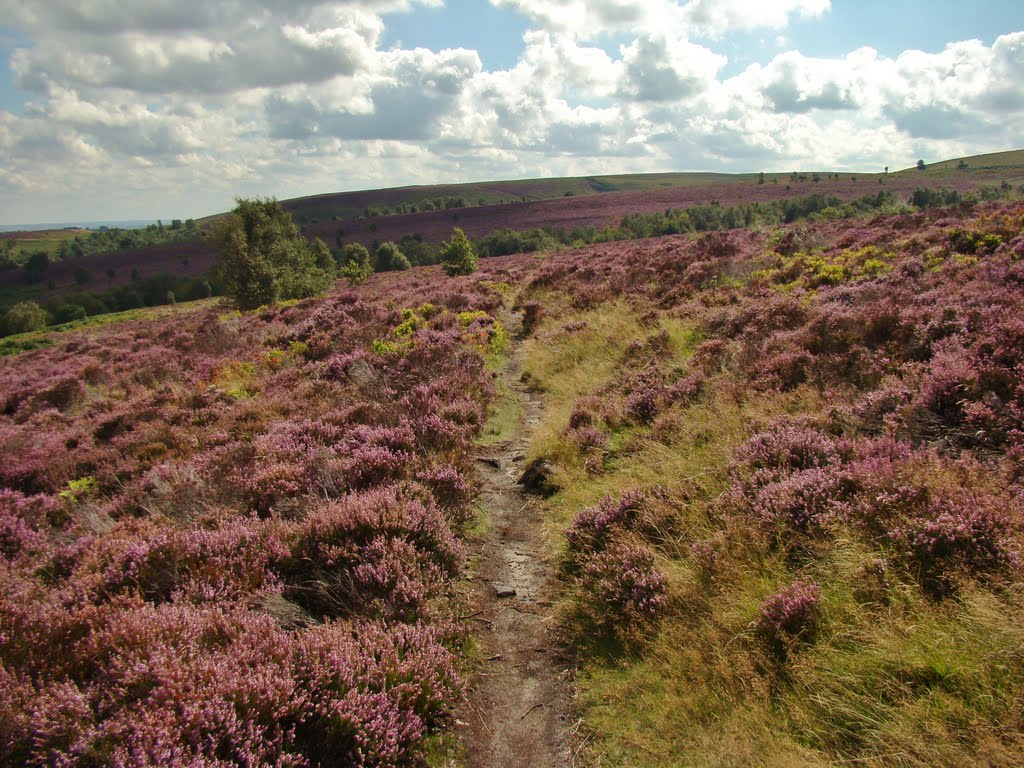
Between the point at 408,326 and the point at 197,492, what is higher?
the point at 408,326

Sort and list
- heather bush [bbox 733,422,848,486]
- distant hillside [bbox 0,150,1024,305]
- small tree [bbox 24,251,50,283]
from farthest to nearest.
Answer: small tree [bbox 24,251,50,283] → distant hillside [bbox 0,150,1024,305] → heather bush [bbox 733,422,848,486]

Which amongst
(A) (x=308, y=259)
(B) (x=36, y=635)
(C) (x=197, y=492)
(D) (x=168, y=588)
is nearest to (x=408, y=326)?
(C) (x=197, y=492)

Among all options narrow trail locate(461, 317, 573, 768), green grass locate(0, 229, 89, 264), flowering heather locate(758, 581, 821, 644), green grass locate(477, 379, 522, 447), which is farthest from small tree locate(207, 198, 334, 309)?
green grass locate(0, 229, 89, 264)

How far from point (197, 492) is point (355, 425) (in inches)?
93.0

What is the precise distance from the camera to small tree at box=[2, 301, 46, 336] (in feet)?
207

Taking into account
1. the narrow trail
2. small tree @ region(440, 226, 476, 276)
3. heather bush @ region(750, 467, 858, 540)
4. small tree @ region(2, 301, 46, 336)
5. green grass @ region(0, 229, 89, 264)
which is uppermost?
green grass @ region(0, 229, 89, 264)

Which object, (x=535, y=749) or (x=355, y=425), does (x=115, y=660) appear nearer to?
(x=535, y=749)

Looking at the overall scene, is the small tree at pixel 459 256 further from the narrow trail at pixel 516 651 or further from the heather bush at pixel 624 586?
the heather bush at pixel 624 586

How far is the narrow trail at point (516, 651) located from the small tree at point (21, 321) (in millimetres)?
82033

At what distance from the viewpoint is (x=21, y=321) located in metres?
63.5

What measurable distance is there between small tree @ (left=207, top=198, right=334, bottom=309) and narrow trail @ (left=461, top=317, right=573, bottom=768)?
3433cm

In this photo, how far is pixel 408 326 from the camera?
1466cm

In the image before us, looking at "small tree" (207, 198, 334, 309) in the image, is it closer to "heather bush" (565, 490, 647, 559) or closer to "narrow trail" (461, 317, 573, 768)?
"narrow trail" (461, 317, 573, 768)

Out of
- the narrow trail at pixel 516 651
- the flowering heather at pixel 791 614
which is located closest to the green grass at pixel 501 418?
the narrow trail at pixel 516 651
